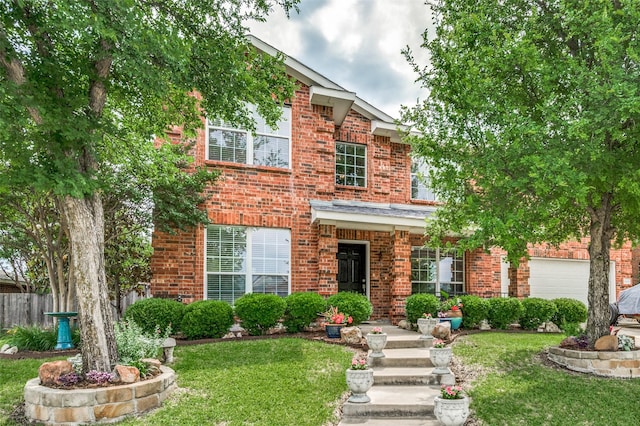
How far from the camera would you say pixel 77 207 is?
6.57 metres

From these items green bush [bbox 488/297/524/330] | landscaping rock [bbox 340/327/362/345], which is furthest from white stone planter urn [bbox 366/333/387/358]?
green bush [bbox 488/297/524/330]

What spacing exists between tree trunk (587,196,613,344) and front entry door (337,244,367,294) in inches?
240

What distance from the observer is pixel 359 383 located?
682 centimetres

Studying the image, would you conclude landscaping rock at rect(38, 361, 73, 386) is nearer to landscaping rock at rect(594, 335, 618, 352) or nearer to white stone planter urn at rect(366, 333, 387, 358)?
white stone planter urn at rect(366, 333, 387, 358)

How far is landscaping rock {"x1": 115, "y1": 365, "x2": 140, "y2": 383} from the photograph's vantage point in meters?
6.38

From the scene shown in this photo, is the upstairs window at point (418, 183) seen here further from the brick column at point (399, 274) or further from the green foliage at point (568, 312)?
the green foliage at point (568, 312)

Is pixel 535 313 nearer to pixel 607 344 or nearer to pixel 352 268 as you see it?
pixel 607 344

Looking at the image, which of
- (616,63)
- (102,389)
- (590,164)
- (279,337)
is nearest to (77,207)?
(102,389)

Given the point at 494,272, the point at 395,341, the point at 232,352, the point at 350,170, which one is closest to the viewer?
the point at 232,352

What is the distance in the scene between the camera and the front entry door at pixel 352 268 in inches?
529

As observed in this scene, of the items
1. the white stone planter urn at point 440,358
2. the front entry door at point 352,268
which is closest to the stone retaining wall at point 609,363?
the white stone planter urn at point 440,358

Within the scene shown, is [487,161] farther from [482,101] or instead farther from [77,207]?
[77,207]

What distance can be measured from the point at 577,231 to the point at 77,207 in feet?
32.2

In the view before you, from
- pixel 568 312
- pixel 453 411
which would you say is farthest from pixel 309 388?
pixel 568 312
